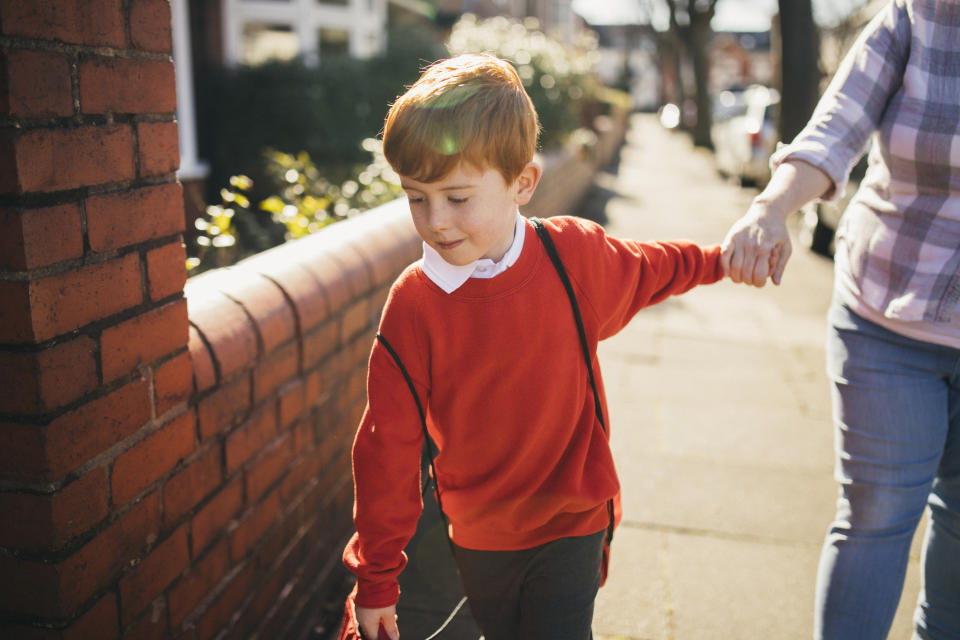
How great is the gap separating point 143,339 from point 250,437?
538 mm

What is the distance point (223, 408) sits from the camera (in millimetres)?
1994

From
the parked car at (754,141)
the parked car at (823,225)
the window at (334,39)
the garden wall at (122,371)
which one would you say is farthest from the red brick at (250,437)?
the parked car at (754,141)

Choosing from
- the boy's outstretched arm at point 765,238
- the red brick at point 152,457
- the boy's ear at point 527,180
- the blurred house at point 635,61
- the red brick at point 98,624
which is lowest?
the red brick at point 98,624

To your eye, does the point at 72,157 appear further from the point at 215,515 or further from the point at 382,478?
the point at 215,515

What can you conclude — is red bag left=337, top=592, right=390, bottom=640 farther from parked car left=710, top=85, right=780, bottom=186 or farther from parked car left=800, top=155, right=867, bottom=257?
parked car left=710, top=85, right=780, bottom=186

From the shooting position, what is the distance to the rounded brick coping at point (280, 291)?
1986 mm

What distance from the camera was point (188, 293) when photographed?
211 cm

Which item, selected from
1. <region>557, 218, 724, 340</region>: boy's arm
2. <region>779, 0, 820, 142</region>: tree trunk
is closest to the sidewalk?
<region>557, 218, 724, 340</region>: boy's arm

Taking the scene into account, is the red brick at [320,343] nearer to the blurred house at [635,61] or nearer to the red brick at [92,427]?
the red brick at [92,427]

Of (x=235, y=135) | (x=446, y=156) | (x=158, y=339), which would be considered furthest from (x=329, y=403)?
(x=235, y=135)

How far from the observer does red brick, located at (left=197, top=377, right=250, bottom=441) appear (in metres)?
1.92

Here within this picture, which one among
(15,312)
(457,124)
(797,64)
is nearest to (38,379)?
(15,312)

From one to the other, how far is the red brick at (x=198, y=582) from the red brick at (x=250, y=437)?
0.20 metres

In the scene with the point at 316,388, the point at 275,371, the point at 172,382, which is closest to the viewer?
the point at 172,382
